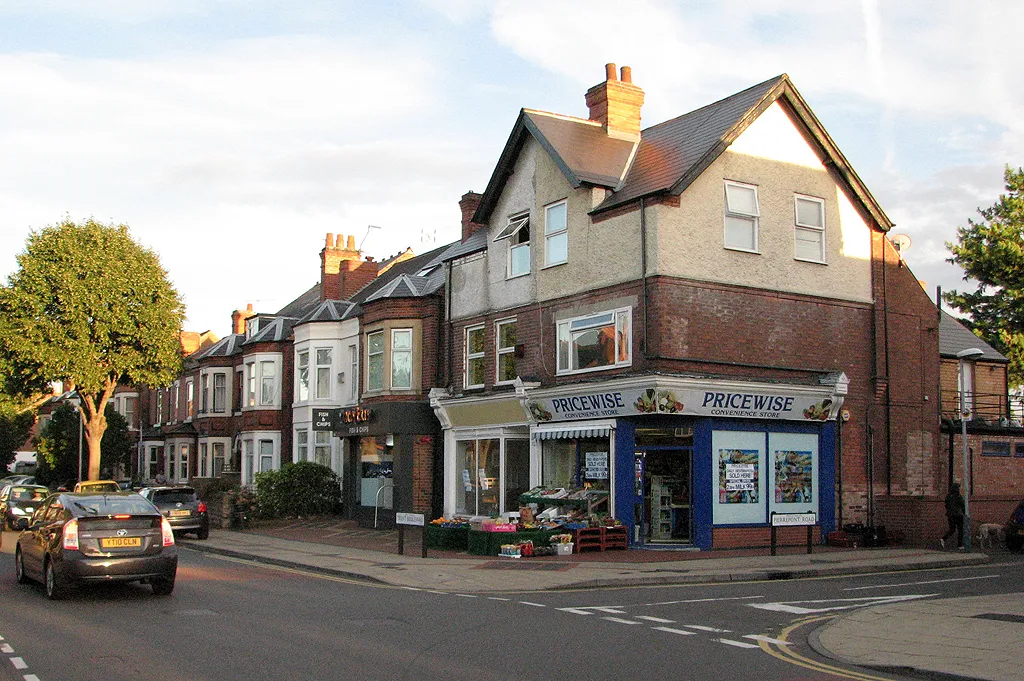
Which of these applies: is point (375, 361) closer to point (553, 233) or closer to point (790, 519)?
point (553, 233)

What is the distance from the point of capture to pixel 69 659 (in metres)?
10.1

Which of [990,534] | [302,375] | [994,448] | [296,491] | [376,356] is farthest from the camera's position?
[302,375]

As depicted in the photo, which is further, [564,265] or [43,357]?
[43,357]

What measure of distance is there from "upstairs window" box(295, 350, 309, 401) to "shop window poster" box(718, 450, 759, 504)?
63.3 feet

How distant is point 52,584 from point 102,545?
958 mm

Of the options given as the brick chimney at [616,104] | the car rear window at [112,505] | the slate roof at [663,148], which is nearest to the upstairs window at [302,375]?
the slate roof at [663,148]

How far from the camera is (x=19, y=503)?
31688mm

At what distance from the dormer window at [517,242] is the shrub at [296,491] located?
11.1 metres

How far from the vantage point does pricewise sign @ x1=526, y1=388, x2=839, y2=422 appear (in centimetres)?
2217

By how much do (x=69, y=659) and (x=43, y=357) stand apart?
31.2m

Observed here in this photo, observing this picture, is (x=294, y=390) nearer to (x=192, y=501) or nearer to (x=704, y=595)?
(x=192, y=501)

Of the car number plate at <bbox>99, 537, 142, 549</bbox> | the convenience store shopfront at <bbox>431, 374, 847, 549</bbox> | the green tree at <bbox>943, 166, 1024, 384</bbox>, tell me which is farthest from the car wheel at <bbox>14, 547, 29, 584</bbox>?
the green tree at <bbox>943, 166, 1024, 384</bbox>

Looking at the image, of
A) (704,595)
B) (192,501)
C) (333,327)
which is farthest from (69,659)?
(333,327)

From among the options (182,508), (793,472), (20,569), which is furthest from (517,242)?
(20,569)
